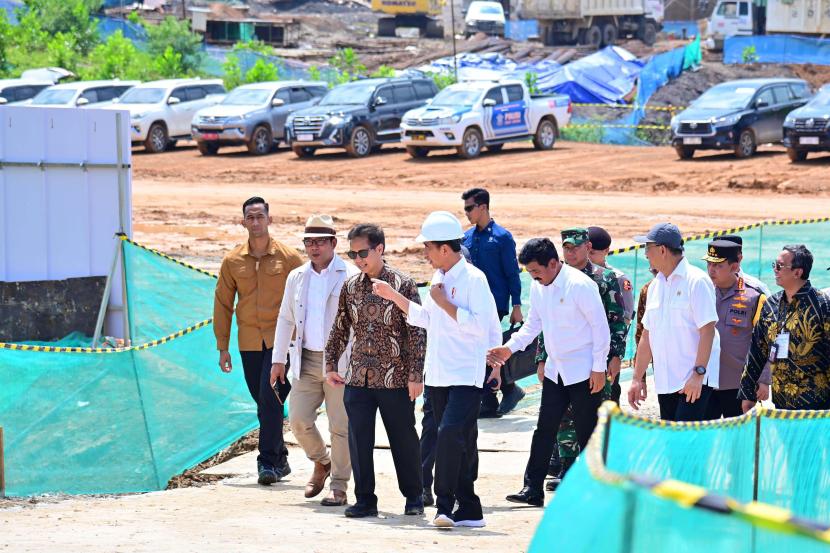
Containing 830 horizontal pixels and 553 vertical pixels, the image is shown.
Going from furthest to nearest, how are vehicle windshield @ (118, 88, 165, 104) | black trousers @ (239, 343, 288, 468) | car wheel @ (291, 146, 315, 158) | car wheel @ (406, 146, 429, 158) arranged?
vehicle windshield @ (118, 88, 165, 104) → car wheel @ (291, 146, 315, 158) → car wheel @ (406, 146, 429, 158) → black trousers @ (239, 343, 288, 468)

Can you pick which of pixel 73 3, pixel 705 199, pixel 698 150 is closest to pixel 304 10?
pixel 73 3

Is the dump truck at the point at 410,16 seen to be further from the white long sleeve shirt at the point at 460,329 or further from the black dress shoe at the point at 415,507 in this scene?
the white long sleeve shirt at the point at 460,329

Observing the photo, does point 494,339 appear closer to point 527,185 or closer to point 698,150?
point 527,185

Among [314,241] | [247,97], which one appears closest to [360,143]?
[247,97]

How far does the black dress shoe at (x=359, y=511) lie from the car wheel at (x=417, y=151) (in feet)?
83.1

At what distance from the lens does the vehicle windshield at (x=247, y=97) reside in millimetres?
36156

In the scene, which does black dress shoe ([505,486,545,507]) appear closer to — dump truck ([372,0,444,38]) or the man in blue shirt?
the man in blue shirt

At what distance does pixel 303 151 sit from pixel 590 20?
2792 cm

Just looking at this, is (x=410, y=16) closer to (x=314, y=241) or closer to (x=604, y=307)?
(x=604, y=307)

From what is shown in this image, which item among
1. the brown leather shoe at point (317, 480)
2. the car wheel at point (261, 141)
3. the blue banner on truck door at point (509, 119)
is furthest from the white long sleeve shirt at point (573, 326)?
the car wheel at point (261, 141)

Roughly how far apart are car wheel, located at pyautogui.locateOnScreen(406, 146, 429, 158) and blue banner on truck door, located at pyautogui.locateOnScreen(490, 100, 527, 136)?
5.85ft

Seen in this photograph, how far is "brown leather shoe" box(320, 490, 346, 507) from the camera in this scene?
345 inches

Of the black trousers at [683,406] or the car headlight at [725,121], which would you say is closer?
the black trousers at [683,406]

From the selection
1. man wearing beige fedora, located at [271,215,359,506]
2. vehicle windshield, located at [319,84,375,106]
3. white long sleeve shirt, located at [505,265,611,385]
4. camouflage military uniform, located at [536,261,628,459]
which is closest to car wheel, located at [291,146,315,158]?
vehicle windshield, located at [319,84,375,106]
